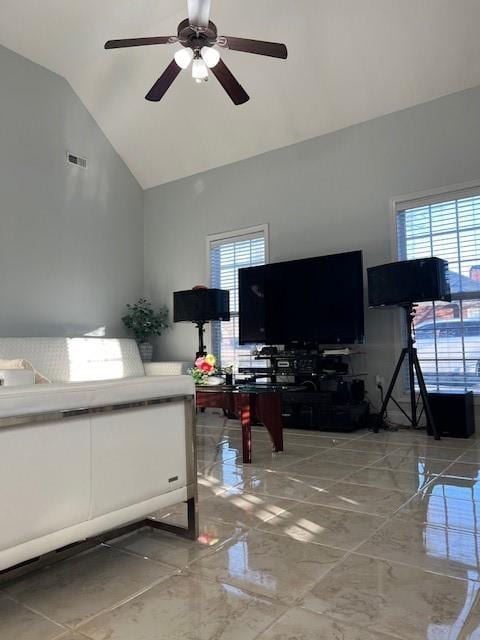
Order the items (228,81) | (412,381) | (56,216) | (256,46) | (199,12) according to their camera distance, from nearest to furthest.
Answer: (199,12) → (256,46) → (228,81) → (412,381) → (56,216)

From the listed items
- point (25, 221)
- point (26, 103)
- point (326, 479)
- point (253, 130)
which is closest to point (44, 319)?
point (25, 221)

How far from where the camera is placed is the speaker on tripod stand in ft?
13.1

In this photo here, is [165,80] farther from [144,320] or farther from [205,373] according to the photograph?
[144,320]

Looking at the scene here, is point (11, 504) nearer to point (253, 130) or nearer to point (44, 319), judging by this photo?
point (44, 319)

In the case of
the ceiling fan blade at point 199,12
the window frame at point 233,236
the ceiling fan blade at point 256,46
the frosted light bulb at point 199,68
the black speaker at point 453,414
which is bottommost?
the black speaker at point 453,414

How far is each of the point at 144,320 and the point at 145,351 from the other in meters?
0.42

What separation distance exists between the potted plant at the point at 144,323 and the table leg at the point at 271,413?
3.25 metres

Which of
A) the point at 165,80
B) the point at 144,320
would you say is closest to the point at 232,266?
the point at 144,320

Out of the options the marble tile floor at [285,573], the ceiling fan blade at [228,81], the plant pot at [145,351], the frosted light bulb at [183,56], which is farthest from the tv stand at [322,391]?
the frosted light bulb at [183,56]

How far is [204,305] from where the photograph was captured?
5.62m

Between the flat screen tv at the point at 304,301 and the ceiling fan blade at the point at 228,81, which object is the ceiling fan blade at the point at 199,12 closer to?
the ceiling fan blade at the point at 228,81

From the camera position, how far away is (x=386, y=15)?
4160 mm

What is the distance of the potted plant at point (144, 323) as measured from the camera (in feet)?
21.0

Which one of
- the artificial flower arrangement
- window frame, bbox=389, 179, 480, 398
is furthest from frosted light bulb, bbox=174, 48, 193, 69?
window frame, bbox=389, 179, 480, 398
